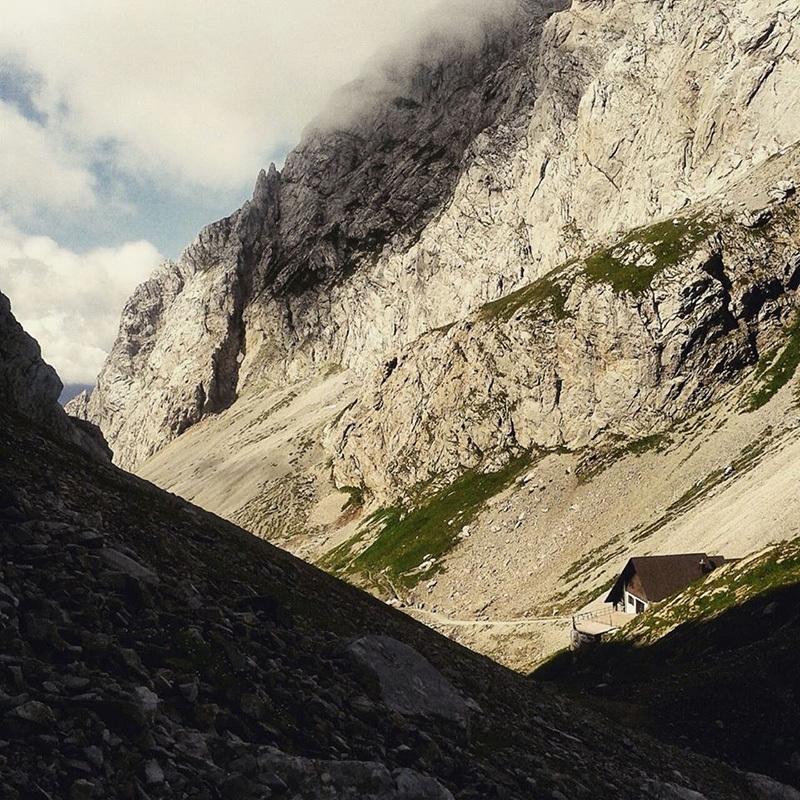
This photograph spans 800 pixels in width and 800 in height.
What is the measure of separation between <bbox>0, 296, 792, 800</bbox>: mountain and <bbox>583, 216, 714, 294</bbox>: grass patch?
361ft

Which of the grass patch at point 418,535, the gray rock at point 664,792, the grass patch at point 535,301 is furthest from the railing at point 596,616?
the grass patch at point 535,301

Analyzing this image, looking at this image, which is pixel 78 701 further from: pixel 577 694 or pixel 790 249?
pixel 790 249

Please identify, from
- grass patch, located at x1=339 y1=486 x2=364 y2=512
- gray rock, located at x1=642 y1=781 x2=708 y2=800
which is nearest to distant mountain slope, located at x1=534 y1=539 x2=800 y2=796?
gray rock, located at x1=642 y1=781 x2=708 y2=800

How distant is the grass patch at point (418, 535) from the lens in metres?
106

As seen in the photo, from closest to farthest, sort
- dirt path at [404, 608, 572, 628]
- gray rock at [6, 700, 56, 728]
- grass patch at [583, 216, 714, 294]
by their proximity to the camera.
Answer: gray rock at [6, 700, 56, 728], dirt path at [404, 608, 572, 628], grass patch at [583, 216, 714, 294]

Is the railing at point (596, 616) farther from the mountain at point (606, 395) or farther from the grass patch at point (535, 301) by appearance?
the grass patch at point (535, 301)

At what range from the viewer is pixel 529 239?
7421 inches

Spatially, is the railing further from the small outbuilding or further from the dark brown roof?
the dark brown roof

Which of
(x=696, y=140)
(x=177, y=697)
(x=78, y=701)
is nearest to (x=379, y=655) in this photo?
(x=177, y=697)

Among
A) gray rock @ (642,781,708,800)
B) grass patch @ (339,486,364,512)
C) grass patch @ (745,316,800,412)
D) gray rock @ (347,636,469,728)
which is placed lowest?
gray rock @ (642,781,708,800)

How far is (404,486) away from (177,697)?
131 m

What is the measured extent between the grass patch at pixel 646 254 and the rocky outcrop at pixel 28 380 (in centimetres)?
10154

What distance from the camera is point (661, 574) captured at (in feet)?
185

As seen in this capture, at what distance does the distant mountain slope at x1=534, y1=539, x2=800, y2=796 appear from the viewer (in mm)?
25453
